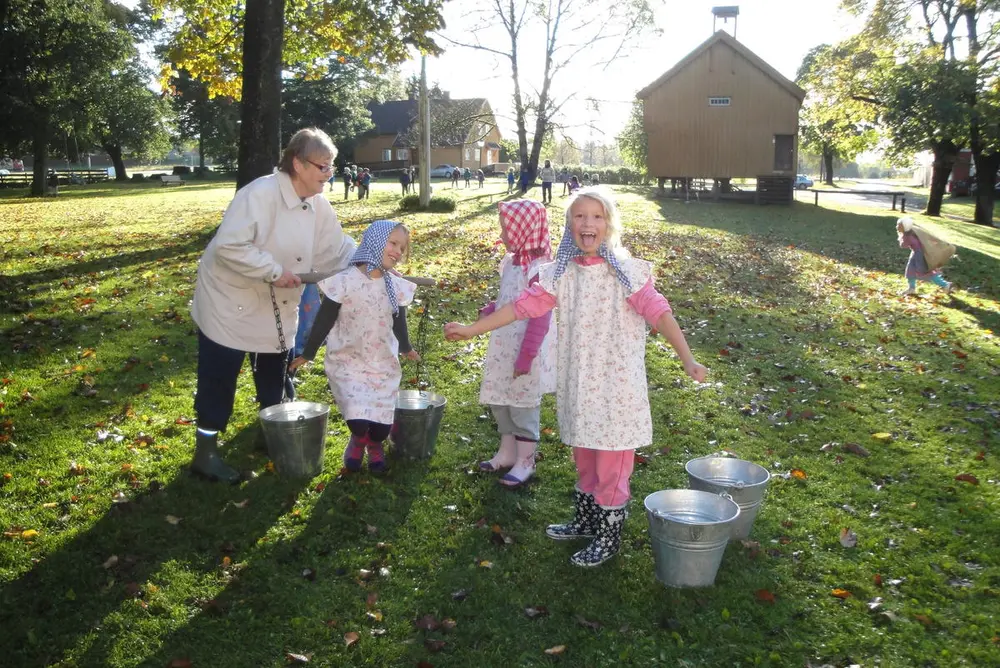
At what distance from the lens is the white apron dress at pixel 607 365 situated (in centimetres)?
432

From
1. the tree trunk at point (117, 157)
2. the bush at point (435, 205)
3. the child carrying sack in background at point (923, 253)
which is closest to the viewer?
the child carrying sack in background at point (923, 253)

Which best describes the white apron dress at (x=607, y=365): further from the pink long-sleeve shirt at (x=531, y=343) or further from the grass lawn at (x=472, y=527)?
the grass lawn at (x=472, y=527)

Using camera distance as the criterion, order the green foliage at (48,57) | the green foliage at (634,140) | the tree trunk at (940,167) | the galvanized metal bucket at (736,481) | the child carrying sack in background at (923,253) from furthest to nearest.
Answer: the green foliage at (634,140), the green foliage at (48,57), the tree trunk at (940,167), the child carrying sack in background at (923,253), the galvanized metal bucket at (736,481)

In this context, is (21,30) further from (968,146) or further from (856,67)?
(968,146)

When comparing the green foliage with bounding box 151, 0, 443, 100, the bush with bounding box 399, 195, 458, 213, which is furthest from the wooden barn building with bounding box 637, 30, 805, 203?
the green foliage with bounding box 151, 0, 443, 100

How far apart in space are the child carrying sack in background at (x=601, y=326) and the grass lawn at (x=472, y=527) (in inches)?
30.9

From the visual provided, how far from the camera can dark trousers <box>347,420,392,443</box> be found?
18.0 ft

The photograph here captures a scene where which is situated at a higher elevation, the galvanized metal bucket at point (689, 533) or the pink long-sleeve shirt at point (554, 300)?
the pink long-sleeve shirt at point (554, 300)

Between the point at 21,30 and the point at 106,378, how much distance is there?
32.5 m

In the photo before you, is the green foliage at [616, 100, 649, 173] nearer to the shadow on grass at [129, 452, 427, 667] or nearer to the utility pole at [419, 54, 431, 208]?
the utility pole at [419, 54, 431, 208]

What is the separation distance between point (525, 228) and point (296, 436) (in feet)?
6.79

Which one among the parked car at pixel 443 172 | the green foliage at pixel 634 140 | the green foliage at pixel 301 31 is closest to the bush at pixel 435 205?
the green foliage at pixel 301 31

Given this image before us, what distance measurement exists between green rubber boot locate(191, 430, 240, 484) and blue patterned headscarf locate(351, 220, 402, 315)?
59.9 inches

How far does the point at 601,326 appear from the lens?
14.3 feet
